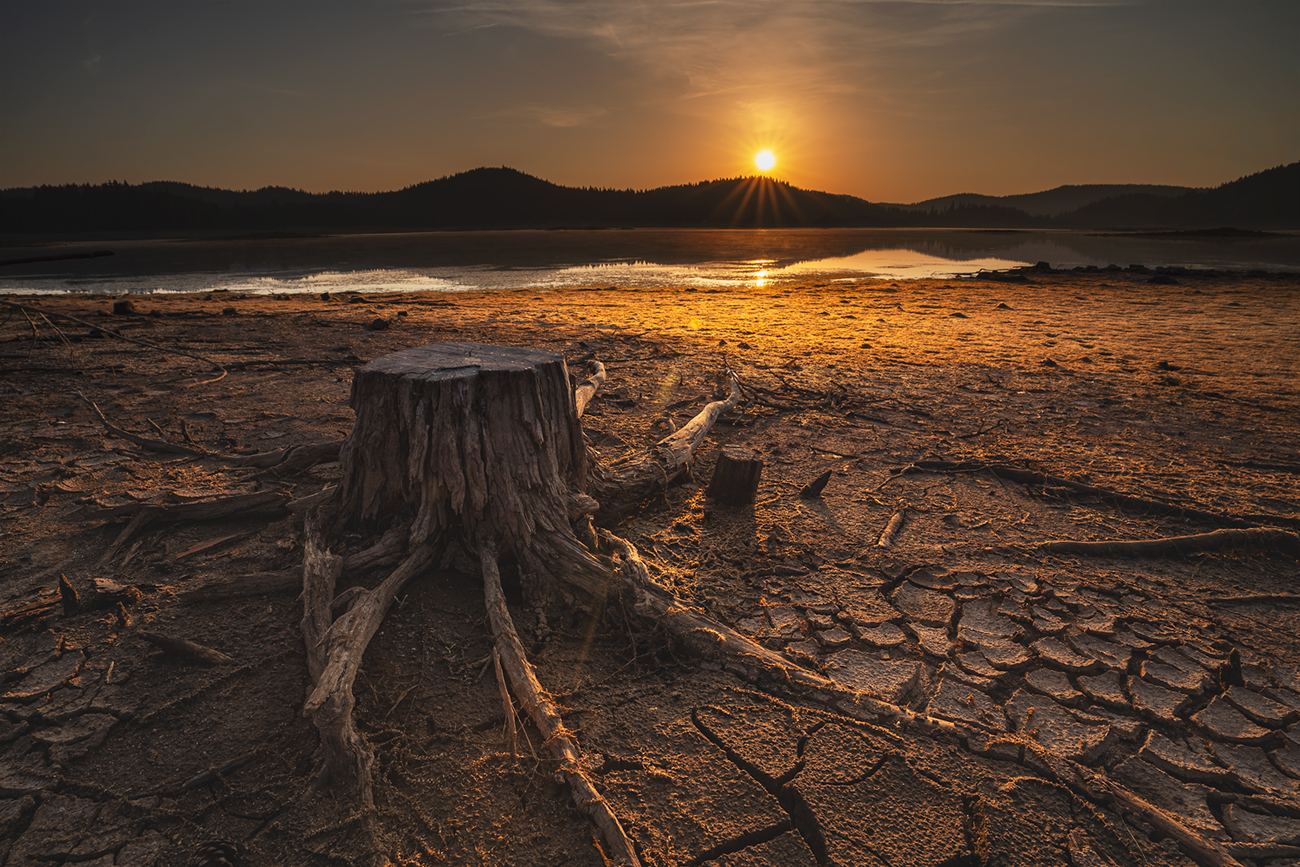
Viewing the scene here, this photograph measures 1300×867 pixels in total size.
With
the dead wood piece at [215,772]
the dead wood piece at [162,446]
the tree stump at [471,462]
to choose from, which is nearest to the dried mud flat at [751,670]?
the dead wood piece at [215,772]

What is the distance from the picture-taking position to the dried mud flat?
A: 172cm

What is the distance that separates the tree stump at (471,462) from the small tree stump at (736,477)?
3.87ft

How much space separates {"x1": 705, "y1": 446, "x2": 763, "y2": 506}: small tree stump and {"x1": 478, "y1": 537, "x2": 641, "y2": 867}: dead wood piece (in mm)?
1600

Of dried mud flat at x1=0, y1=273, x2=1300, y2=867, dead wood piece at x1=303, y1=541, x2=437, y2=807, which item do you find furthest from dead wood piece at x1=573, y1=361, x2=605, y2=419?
dead wood piece at x1=303, y1=541, x2=437, y2=807

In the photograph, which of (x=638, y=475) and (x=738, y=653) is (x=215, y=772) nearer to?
(x=738, y=653)

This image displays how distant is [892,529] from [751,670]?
5.34ft

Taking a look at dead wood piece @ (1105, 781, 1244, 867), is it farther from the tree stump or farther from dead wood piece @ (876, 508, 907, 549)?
the tree stump

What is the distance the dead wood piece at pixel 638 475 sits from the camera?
3408 mm

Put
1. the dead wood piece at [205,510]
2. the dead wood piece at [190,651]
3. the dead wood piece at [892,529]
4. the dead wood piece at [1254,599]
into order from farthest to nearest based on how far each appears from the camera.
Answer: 1. the dead wood piece at [892,529]
2. the dead wood piece at [205,510]
3. the dead wood piece at [1254,599]
4. the dead wood piece at [190,651]

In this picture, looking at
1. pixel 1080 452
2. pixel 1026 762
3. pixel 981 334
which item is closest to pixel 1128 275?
pixel 981 334

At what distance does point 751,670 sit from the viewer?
2348mm

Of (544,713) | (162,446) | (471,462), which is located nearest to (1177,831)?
(544,713)

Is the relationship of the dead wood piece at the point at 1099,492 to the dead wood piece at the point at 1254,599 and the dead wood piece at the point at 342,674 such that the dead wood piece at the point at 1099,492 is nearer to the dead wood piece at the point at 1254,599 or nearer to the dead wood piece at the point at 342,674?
the dead wood piece at the point at 1254,599

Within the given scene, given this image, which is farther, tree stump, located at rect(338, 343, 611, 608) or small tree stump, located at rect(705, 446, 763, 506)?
small tree stump, located at rect(705, 446, 763, 506)
